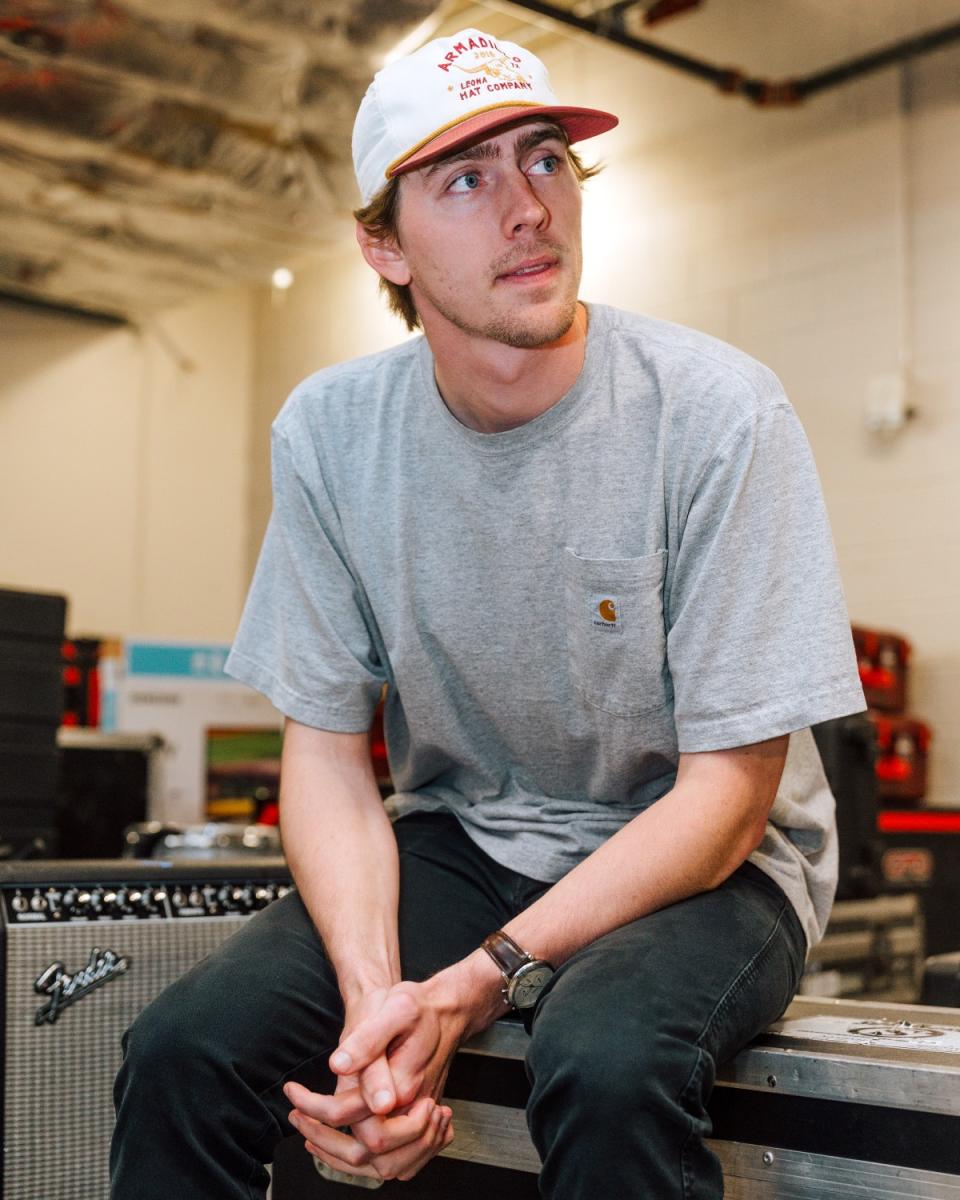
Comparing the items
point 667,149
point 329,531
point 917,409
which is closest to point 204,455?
point 667,149

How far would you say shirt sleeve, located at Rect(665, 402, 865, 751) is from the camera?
123 centimetres

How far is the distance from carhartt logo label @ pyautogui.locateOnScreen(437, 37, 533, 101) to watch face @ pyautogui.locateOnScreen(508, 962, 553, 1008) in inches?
31.7

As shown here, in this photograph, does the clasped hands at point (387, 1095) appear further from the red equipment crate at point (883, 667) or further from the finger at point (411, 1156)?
the red equipment crate at point (883, 667)

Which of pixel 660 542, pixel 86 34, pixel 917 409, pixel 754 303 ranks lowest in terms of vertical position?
pixel 660 542

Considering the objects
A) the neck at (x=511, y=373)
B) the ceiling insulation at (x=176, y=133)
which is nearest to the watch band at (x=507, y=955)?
the neck at (x=511, y=373)

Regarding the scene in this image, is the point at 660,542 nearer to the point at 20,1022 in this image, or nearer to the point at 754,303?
the point at 20,1022

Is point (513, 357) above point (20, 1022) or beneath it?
above

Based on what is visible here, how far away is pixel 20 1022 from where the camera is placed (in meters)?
1.47

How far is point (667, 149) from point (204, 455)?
3288mm

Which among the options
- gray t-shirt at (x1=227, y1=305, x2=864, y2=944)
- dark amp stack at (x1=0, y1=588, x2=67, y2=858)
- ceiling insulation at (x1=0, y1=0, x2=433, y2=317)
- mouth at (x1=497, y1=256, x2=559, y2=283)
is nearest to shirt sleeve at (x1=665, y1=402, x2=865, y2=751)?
gray t-shirt at (x1=227, y1=305, x2=864, y2=944)

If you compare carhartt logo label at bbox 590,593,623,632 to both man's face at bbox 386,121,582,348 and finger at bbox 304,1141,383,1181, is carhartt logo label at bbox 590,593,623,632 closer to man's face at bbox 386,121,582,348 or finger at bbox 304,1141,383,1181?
man's face at bbox 386,121,582,348

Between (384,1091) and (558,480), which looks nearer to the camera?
(384,1091)

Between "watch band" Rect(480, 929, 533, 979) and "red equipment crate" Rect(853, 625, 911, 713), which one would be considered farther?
"red equipment crate" Rect(853, 625, 911, 713)

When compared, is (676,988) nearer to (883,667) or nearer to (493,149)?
(493,149)
